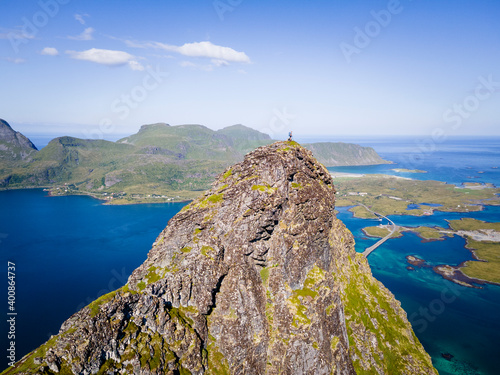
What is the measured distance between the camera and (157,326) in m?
42.8

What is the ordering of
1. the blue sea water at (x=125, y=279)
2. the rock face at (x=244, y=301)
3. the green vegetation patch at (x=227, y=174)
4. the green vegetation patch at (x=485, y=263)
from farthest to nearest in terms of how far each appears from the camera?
the green vegetation patch at (x=485, y=263) < the blue sea water at (x=125, y=279) < the green vegetation patch at (x=227, y=174) < the rock face at (x=244, y=301)

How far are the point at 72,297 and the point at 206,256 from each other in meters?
93.4

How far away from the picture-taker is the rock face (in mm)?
39906

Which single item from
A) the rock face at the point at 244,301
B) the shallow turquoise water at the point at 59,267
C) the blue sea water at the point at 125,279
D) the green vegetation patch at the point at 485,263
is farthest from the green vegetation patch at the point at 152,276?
the green vegetation patch at the point at 485,263

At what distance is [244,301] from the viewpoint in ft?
160

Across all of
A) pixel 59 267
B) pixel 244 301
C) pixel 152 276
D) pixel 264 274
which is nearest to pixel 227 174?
pixel 264 274

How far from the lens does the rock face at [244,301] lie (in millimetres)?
39906

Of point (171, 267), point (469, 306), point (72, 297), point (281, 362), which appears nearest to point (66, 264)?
point (72, 297)

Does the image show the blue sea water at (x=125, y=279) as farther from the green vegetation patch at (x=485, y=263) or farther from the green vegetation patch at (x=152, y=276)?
the green vegetation patch at (x=152, y=276)

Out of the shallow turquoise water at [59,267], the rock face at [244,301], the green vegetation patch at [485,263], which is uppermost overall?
the rock face at [244,301]

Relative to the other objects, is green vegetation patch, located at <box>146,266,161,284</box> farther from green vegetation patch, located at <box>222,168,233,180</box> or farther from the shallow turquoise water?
the shallow turquoise water

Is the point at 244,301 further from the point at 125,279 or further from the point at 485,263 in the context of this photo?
the point at 485,263

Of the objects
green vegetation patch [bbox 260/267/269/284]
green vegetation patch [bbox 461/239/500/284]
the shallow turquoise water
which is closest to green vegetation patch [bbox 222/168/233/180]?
green vegetation patch [bbox 260/267/269/284]

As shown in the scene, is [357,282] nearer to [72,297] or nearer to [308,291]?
[308,291]
